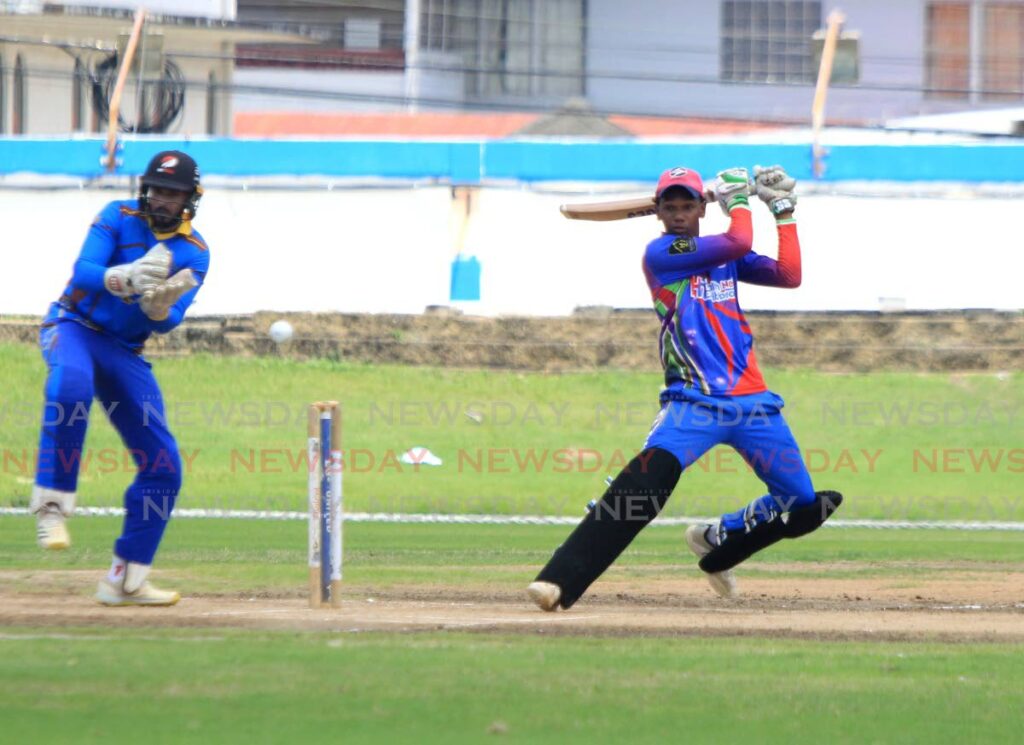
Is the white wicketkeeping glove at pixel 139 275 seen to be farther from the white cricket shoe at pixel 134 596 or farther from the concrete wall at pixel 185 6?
the concrete wall at pixel 185 6

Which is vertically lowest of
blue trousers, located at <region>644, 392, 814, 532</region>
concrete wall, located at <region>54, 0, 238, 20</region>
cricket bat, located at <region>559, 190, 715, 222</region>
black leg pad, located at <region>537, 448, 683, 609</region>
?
black leg pad, located at <region>537, 448, 683, 609</region>

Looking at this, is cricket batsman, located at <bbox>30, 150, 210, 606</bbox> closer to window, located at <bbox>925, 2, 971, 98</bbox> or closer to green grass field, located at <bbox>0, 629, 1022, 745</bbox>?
green grass field, located at <bbox>0, 629, 1022, 745</bbox>

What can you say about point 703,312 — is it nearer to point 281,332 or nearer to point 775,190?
point 775,190

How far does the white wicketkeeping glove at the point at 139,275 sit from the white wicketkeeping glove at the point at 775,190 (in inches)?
123

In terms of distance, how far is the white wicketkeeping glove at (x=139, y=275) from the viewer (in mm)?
7984

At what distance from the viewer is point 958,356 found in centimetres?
2183

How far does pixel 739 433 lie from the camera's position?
27.9ft

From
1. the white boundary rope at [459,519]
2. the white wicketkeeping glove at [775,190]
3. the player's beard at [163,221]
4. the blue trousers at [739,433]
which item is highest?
the white wicketkeeping glove at [775,190]

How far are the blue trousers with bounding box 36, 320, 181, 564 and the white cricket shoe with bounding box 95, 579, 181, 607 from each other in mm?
147

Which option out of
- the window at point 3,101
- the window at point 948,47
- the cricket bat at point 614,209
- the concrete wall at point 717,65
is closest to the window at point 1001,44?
the window at point 948,47

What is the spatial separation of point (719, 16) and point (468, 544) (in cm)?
2957

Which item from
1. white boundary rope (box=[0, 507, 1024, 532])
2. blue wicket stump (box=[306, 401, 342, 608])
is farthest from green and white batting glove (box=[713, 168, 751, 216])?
white boundary rope (box=[0, 507, 1024, 532])

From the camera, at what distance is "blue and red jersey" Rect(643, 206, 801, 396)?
8.48m

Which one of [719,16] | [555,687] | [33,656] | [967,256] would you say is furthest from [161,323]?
[719,16]
